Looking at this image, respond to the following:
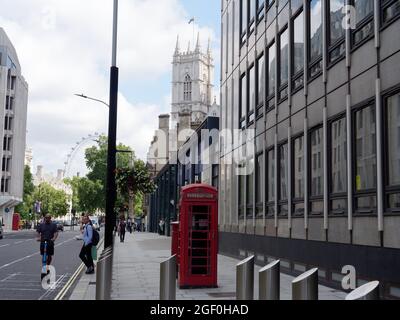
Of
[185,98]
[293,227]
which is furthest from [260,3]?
[185,98]

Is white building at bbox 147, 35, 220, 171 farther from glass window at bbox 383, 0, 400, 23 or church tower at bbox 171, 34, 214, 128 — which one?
glass window at bbox 383, 0, 400, 23

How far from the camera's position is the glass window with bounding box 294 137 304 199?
593 inches

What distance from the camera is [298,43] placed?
15953 mm

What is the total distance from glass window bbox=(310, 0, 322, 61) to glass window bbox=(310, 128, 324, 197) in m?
2.02

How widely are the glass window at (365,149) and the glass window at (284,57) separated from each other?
5653mm

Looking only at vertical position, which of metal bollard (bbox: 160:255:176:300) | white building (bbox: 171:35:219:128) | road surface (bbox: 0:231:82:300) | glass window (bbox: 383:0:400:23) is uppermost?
white building (bbox: 171:35:219:128)

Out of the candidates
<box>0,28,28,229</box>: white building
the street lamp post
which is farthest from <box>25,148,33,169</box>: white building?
the street lamp post

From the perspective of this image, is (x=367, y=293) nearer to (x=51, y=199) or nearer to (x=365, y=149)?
(x=365, y=149)

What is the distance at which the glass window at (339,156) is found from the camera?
40.1 ft

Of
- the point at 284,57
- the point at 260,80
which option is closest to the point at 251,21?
the point at 260,80
